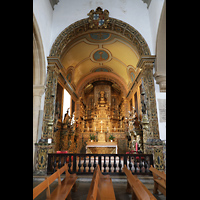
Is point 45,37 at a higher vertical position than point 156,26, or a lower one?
lower

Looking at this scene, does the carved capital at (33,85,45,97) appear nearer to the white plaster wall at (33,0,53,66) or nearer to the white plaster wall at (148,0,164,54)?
the white plaster wall at (33,0,53,66)

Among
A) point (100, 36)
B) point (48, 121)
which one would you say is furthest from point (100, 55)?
point (48, 121)

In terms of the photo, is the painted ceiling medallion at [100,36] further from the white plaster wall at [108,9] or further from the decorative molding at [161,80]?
the decorative molding at [161,80]

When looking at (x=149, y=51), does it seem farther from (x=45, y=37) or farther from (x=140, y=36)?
(x=45, y=37)

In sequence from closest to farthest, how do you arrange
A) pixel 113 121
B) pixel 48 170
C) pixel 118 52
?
pixel 48 170
pixel 118 52
pixel 113 121

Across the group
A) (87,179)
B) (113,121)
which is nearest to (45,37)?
(87,179)

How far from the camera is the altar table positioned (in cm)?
921

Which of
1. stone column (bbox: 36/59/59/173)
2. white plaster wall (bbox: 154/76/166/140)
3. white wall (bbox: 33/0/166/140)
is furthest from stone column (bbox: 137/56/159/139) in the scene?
stone column (bbox: 36/59/59/173)

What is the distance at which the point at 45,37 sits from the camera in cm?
677

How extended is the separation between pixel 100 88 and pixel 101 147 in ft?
24.9

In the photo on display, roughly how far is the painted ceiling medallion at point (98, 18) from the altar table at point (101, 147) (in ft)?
22.6
